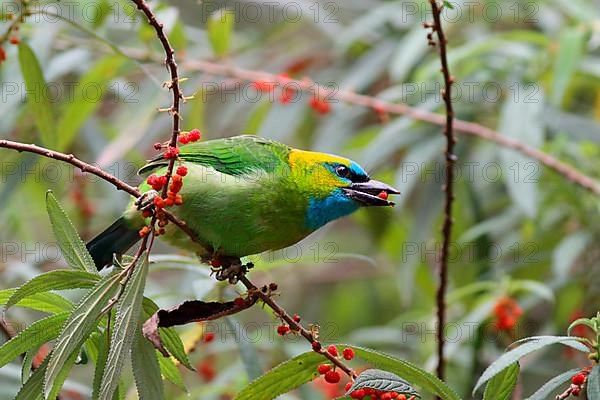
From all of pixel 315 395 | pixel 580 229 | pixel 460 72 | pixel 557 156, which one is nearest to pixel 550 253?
pixel 580 229

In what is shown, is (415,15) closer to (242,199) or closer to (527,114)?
(527,114)

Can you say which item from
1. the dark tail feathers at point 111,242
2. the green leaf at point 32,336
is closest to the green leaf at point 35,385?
the green leaf at point 32,336

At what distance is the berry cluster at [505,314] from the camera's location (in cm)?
309

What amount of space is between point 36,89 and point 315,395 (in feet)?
5.84

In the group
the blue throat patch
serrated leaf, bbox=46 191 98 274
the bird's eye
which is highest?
the bird's eye

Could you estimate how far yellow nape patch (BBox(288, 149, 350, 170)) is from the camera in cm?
276

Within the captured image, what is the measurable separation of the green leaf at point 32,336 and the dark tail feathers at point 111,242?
37.9 inches

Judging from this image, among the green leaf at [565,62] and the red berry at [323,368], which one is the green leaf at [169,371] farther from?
the green leaf at [565,62]

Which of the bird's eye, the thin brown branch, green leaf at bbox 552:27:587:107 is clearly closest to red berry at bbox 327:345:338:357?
the bird's eye

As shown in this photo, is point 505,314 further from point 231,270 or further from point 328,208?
point 231,270

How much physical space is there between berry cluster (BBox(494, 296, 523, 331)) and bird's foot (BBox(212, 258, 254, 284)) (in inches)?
42.2

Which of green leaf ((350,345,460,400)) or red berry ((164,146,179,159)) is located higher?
red berry ((164,146,179,159))

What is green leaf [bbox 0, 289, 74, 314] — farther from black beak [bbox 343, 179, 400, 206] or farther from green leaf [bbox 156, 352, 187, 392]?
black beak [bbox 343, 179, 400, 206]

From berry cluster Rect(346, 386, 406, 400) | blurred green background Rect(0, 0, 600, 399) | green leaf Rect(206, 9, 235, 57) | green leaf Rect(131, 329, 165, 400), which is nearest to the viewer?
green leaf Rect(131, 329, 165, 400)
